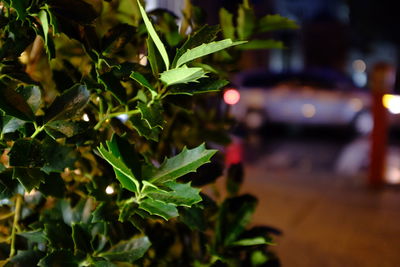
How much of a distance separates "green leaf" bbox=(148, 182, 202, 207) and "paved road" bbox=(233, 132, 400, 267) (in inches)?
104

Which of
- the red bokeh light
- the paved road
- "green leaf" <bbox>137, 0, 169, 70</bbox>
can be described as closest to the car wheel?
the paved road

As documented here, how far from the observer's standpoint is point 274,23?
1434mm

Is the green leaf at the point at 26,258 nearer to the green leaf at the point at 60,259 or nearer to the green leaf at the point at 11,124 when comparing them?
the green leaf at the point at 60,259

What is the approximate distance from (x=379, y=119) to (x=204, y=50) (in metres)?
4.86

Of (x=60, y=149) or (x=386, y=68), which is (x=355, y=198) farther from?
(x=60, y=149)

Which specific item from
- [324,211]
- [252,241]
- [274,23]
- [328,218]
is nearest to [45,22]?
[274,23]

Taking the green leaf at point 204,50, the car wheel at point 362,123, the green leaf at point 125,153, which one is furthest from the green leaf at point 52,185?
the car wheel at point 362,123

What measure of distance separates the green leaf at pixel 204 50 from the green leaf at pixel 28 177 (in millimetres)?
424

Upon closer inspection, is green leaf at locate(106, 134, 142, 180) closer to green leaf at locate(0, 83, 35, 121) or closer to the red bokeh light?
green leaf at locate(0, 83, 35, 121)

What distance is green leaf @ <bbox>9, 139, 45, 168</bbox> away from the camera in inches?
39.7

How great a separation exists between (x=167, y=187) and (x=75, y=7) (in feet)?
1.54

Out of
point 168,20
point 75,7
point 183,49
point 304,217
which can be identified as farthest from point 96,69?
point 304,217

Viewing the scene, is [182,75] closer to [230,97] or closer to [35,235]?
[35,235]

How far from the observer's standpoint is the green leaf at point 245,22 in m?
1.42
